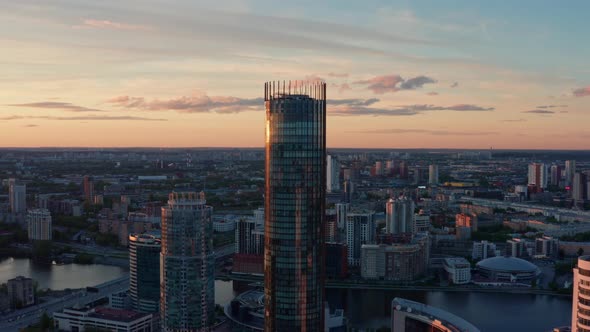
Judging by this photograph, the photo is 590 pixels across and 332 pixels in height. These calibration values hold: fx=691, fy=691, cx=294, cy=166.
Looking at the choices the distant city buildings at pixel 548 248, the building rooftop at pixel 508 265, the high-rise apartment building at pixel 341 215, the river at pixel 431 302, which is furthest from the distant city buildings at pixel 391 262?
the high-rise apartment building at pixel 341 215

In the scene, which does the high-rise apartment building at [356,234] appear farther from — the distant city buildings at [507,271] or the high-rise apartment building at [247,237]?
the distant city buildings at [507,271]

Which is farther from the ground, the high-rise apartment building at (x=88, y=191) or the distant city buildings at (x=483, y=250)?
the high-rise apartment building at (x=88, y=191)

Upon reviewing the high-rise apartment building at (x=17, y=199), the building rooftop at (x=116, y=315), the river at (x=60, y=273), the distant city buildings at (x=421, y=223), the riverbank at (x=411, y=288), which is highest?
the high-rise apartment building at (x=17, y=199)

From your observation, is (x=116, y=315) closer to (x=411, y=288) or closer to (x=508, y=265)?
(x=411, y=288)

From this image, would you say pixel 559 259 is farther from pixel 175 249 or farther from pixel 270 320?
pixel 270 320

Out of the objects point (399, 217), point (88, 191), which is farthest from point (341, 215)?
point (88, 191)

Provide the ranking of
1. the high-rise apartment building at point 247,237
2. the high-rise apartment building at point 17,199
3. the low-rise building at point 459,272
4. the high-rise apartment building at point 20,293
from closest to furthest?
the high-rise apartment building at point 20,293, the low-rise building at point 459,272, the high-rise apartment building at point 247,237, the high-rise apartment building at point 17,199

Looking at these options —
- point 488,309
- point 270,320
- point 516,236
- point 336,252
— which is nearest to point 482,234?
point 516,236

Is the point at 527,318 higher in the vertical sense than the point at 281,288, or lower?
lower
